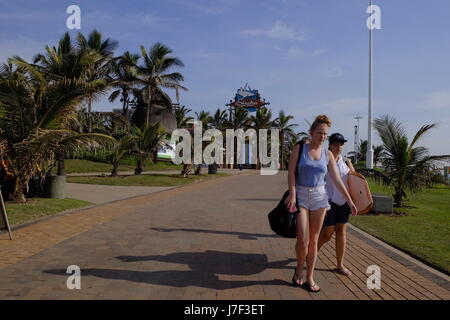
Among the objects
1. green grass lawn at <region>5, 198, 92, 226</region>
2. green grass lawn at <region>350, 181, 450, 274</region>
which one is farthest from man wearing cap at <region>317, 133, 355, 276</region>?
green grass lawn at <region>5, 198, 92, 226</region>

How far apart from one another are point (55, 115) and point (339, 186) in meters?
8.98

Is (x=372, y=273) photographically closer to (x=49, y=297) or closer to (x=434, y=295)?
(x=434, y=295)

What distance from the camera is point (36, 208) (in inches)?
373

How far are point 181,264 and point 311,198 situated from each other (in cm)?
204

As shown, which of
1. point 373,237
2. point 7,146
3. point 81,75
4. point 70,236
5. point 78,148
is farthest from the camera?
point 81,75

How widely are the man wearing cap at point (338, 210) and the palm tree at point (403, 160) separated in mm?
7438

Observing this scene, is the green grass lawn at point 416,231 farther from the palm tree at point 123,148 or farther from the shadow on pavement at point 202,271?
the palm tree at point 123,148

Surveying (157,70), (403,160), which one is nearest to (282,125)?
(157,70)

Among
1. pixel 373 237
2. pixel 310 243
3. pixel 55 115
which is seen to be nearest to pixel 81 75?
pixel 55 115

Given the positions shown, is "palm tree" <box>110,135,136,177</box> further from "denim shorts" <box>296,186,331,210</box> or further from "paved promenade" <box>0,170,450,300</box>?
"denim shorts" <box>296,186,331,210</box>

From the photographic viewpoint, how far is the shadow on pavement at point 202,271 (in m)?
4.33

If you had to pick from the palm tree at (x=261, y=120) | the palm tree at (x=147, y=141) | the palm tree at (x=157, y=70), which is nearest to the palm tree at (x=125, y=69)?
the palm tree at (x=157, y=70)

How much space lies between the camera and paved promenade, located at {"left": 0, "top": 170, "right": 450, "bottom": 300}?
4.01m

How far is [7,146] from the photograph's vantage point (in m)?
10.2
